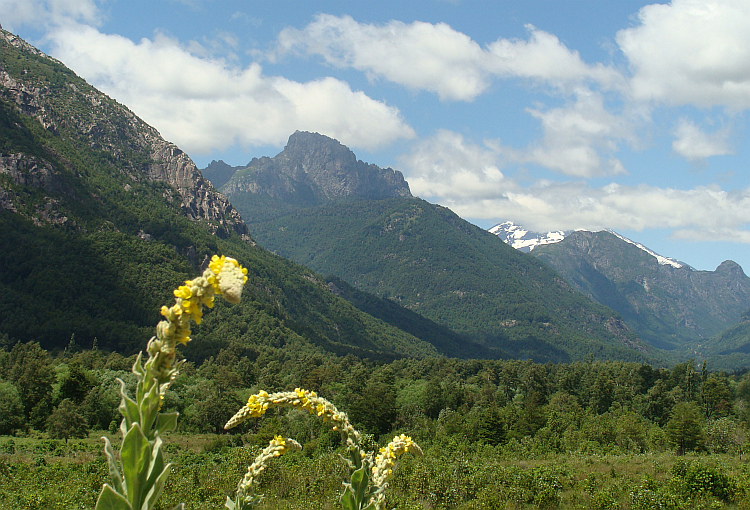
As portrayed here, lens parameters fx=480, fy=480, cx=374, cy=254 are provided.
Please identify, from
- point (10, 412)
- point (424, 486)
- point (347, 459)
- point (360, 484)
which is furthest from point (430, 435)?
point (347, 459)

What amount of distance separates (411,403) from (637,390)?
49.5m

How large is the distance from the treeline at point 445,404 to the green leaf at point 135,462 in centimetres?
4289

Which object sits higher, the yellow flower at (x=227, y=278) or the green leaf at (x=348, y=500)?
the yellow flower at (x=227, y=278)

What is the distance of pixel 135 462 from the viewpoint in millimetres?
2723

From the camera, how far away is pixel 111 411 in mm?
58094

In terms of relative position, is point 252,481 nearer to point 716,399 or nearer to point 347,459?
point 347,459

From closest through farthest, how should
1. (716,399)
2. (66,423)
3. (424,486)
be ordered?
(424,486) → (66,423) → (716,399)

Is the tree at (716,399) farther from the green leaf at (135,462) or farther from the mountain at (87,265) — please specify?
the green leaf at (135,462)

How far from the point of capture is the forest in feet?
77.9

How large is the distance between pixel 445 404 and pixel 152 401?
7874 centimetres

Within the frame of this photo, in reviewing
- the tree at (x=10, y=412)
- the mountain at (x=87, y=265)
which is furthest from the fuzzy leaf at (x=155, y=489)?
the mountain at (x=87, y=265)

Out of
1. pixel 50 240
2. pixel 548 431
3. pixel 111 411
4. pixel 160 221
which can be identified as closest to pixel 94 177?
pixel 160 221

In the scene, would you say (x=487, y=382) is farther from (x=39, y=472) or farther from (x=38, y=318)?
(x=38, y=318)

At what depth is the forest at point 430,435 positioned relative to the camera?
23.7 meters
